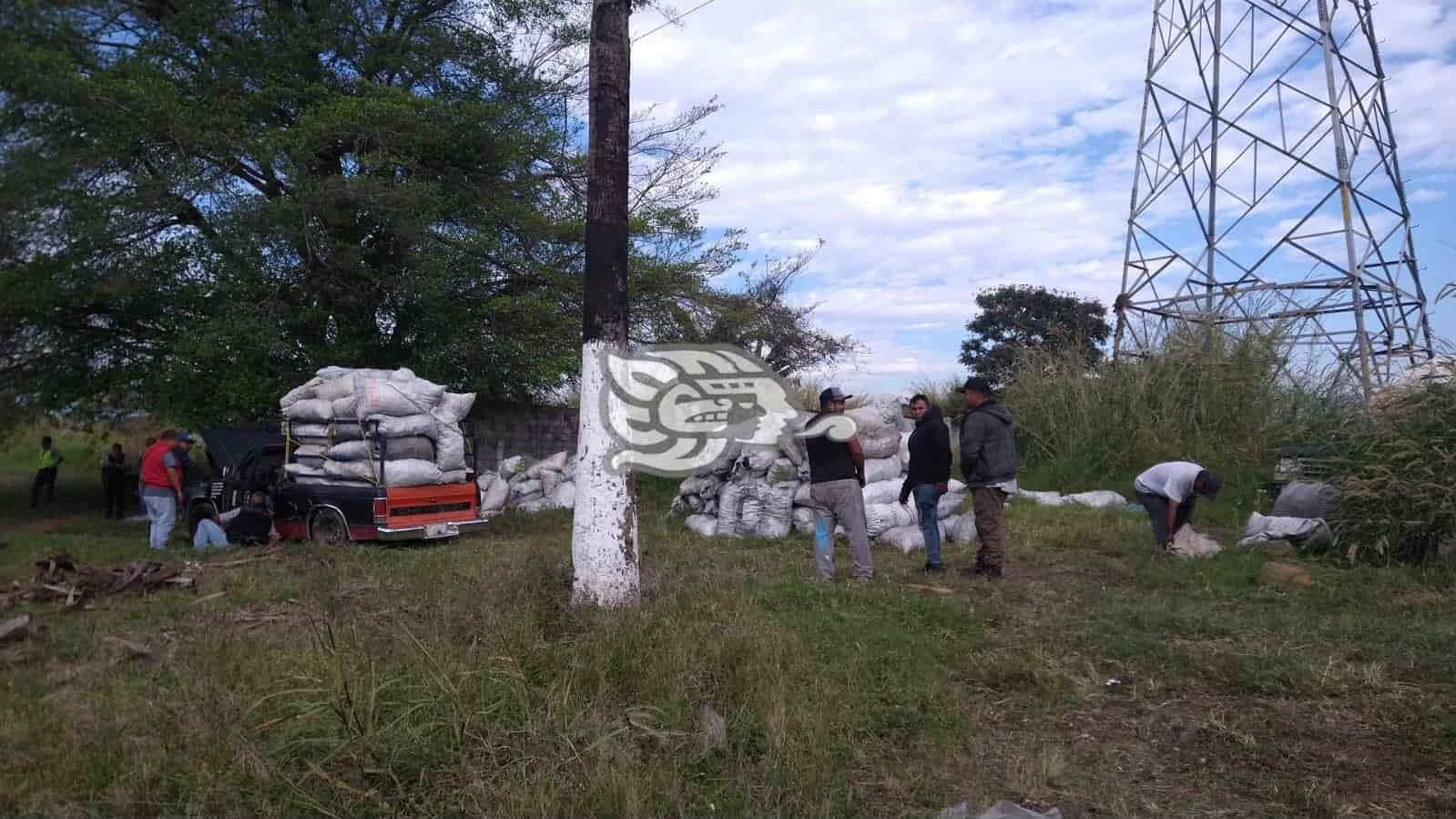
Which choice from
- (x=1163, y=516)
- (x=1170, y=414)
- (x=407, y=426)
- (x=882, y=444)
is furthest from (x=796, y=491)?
(x=1170, y=414)

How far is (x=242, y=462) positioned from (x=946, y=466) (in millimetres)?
8204

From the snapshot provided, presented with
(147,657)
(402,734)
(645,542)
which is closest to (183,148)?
(645,542)

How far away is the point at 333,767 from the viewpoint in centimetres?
341

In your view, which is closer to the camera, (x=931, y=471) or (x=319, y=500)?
(x=931, y=471)

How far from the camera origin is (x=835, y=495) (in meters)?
7.17

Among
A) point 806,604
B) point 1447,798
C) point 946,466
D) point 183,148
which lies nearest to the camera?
point 1447,798

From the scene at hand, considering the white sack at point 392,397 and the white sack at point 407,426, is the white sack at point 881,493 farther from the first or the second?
the white sack at point 392,397

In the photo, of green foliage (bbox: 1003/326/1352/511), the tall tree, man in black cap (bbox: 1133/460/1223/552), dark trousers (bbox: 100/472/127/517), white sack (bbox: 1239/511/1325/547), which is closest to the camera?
man in black cap (bbox: 1133/460/1223/552)

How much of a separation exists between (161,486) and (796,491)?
6889 mm

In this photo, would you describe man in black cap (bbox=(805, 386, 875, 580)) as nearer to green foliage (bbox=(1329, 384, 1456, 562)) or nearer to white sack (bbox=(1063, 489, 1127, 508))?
green foliage (bbox=(1329, 384, 1456, 562))

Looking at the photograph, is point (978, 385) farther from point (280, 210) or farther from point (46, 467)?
point (46, 467)

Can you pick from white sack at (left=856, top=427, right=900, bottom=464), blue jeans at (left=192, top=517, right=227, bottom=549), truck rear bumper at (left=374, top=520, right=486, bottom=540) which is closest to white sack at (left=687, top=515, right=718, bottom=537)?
white sack at (left=856, top=427, right=900, bottom=464)

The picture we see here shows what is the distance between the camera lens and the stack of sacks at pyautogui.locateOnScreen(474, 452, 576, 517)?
560 inches

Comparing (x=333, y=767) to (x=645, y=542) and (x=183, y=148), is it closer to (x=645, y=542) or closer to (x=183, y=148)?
(x=645, y=542)
